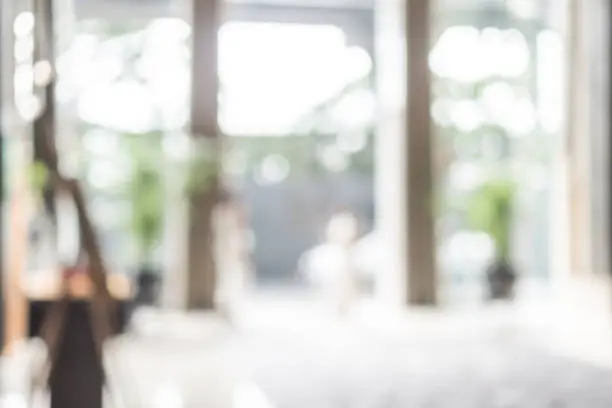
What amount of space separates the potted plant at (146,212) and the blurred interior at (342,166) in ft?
0.06

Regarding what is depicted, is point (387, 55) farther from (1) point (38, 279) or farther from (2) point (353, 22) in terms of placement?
(1) point (38, 279)

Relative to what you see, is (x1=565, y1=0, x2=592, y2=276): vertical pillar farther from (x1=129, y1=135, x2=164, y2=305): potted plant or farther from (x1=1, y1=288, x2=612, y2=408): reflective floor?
(x1=129, y1=135, x2=164, y2=305): potted plant

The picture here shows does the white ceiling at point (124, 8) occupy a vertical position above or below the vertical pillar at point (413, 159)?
above

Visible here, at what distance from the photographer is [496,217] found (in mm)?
9695

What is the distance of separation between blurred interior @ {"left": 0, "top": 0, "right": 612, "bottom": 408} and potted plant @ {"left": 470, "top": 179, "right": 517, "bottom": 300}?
0.04 meters

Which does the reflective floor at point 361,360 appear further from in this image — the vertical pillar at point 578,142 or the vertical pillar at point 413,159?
the vertical pillar at point 578,142

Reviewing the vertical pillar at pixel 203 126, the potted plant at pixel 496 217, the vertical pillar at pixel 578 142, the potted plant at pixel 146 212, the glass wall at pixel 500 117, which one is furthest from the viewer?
the glass wall at pixel 500 117

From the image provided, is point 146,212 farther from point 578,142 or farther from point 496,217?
point 578,142

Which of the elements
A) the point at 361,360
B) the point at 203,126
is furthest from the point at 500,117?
the point at 361,360

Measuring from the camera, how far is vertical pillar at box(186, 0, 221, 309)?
8906mm

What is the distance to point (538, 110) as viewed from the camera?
10.1 meters

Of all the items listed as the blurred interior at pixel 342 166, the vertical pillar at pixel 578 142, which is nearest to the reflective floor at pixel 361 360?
the blurred interior at pixel 342 166

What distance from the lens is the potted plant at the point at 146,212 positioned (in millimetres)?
8625

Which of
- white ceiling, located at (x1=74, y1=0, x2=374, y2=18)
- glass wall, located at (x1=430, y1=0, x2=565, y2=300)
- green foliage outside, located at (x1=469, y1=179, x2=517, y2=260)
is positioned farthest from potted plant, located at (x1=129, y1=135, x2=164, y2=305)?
green foliage outside, located at (x1=469, y1=179, x2=517, y2=260)
